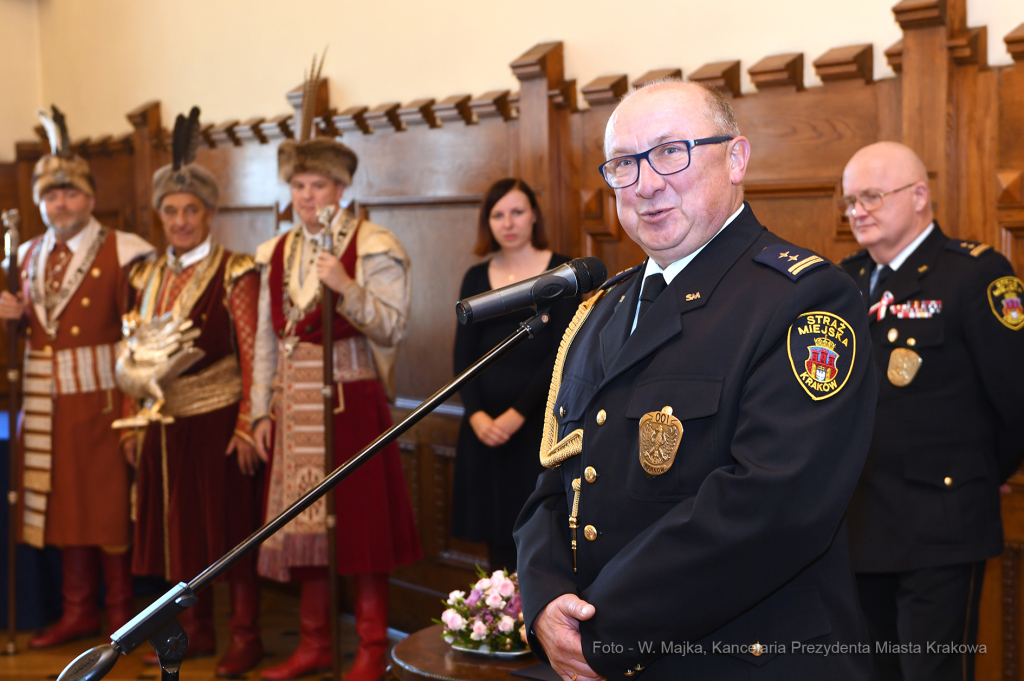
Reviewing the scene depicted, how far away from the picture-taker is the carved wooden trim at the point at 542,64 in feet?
11.9

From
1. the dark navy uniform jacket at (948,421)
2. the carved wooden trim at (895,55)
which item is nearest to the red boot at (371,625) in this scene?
the dark navy uniform jacket at (948,421)

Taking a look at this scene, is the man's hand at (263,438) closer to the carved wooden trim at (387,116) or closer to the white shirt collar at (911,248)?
the carved wooden trim at (387,116)

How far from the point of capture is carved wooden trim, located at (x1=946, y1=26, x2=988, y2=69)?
269 centimetres

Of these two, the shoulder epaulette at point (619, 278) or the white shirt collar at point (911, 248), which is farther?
the white shirt collar at point (911, 248)

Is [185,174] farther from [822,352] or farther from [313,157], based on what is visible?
[822,352]

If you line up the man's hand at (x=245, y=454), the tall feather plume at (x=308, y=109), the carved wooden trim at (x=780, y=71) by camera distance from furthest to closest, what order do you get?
1. the man's hand at (x=245, y=454)
2. the tall feather plume at (x=308, y=109)
3. the carved wooden trim at (x=780, y=71)

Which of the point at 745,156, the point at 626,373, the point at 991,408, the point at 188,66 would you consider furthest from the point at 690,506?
the point at 188,66

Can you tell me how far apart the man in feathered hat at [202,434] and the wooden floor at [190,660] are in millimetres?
99

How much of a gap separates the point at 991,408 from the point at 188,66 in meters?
4.46

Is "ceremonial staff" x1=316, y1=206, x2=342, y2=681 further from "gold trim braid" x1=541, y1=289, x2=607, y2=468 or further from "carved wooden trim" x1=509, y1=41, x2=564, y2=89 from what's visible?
"gold trim braid" x1=541, y1=289, x2=607, y2=468

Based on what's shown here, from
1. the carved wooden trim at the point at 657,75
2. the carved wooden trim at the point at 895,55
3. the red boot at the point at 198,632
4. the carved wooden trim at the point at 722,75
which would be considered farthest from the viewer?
the red boot at the point at 198,632

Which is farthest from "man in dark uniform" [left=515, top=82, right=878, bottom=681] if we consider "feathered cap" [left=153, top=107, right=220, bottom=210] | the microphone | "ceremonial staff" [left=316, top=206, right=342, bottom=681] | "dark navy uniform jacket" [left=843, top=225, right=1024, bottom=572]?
"feathered cap" [left=153, top=107, right=220, bottom=210]

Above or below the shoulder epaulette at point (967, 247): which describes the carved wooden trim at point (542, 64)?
above

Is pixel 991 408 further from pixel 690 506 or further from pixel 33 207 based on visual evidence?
pixel 33 207
